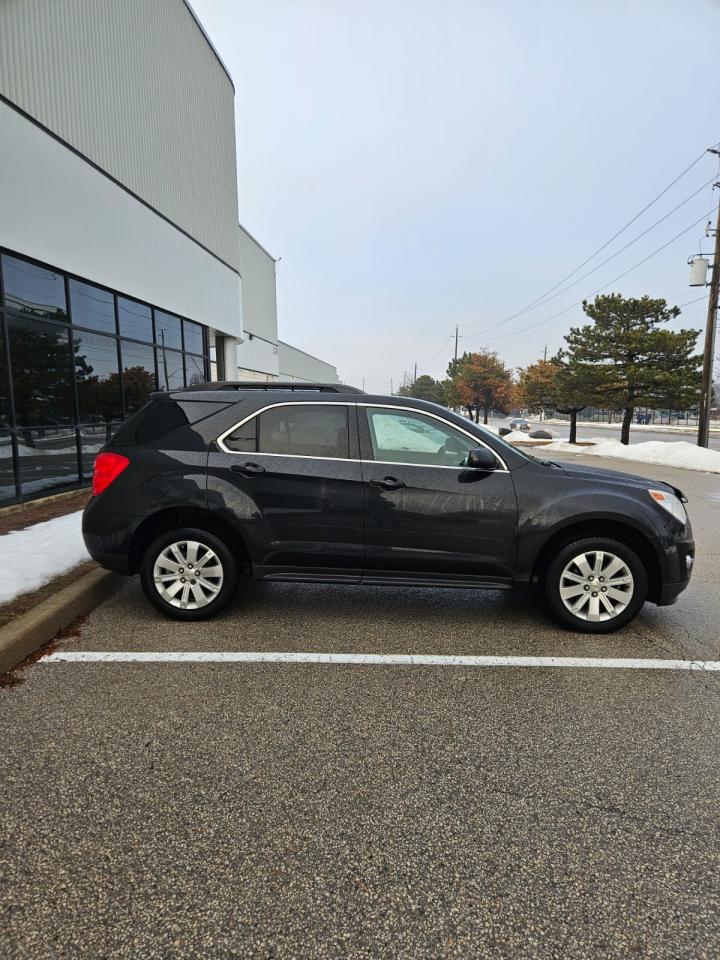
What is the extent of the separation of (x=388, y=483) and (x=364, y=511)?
275mm

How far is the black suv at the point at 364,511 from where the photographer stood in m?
4.03

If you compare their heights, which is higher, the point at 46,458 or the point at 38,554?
the point at 46,458

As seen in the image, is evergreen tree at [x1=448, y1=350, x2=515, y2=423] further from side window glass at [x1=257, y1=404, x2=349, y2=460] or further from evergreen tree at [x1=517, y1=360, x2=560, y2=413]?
side window glass at [x1=257, y1=404, x2=349, y2=460]

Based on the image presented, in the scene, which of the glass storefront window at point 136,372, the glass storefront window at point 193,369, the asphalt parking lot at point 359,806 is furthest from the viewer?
the glass storefront window at point 193,369

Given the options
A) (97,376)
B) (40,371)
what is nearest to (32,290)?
(40,371)

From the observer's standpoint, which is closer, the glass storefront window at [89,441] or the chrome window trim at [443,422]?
the chrome window trim at [443,422]

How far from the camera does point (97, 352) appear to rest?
1020 centimetres

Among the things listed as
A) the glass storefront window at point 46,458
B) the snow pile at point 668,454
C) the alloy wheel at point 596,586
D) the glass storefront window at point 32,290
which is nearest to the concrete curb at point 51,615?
the alloy wheel at point 596,586

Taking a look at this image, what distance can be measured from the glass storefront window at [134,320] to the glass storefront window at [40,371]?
2.07m

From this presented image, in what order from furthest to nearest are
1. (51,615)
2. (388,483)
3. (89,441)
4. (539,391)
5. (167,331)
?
(539,391)
(167,331)
(89,441)
(388,483)
(51,615)

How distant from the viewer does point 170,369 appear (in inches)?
541

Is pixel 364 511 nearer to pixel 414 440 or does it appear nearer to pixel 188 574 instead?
pixel 414 440

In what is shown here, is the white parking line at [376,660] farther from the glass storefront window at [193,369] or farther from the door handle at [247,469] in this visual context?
the glass storefront window at [193,369]

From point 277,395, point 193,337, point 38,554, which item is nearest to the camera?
point 277,395
